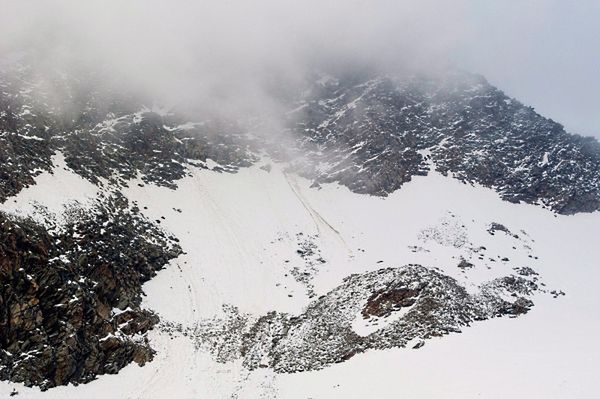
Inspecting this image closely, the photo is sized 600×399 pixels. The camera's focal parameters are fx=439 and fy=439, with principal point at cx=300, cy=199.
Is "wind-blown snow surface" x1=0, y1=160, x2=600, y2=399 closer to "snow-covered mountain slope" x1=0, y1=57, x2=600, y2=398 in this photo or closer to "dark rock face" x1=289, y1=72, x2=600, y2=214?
"snow-covered mountain slope" x1=0, y1=57, x2=600, y2=398

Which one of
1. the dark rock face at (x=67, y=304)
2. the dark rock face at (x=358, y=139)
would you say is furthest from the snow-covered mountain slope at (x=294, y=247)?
the dark rock face at (x=358, y=139)

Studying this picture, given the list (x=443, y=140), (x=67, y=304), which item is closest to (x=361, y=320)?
(x=67, y=304)

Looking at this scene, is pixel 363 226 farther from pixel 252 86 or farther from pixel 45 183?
pixel 252 86

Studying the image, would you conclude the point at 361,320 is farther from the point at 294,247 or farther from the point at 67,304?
the point at 67,304

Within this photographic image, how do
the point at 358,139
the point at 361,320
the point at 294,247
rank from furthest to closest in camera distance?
the point at 358,139
the point at 294,247
the point at 361,320

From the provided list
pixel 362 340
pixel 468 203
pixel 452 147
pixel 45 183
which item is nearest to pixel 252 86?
pixel 452 147

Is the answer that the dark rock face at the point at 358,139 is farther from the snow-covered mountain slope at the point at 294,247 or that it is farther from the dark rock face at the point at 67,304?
the dark rock face at the point at 67,304

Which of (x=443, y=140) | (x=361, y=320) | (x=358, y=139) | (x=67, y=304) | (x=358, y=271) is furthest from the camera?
(x=358, y=139)

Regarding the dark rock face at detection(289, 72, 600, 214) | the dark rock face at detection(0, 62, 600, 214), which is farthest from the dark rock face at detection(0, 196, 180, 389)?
the dark rock face at detection(289, 72, 600, 214)
